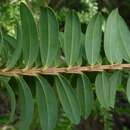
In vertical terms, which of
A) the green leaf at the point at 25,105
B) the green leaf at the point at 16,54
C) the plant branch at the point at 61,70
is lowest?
the green leaf at the point at 25,105

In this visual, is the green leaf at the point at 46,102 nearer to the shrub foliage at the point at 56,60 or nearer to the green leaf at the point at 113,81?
the shrub foliage at the point at 56,60

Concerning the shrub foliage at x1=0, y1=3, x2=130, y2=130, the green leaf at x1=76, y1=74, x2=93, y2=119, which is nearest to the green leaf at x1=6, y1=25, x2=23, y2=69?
the shrub foliage at x1=0, y1=3, x2=130, y2=130

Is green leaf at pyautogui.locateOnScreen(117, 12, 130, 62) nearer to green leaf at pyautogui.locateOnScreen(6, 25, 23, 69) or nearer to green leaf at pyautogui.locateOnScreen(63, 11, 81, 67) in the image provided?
green leaf at pyautogui.locateOnScreen(63, 11, 81, 67)

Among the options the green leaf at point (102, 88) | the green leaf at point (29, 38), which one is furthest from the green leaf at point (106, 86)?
the green leaf at point (29, 38)

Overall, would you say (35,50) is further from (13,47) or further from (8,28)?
(8,28)

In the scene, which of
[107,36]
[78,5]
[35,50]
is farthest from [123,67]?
[78,5]
